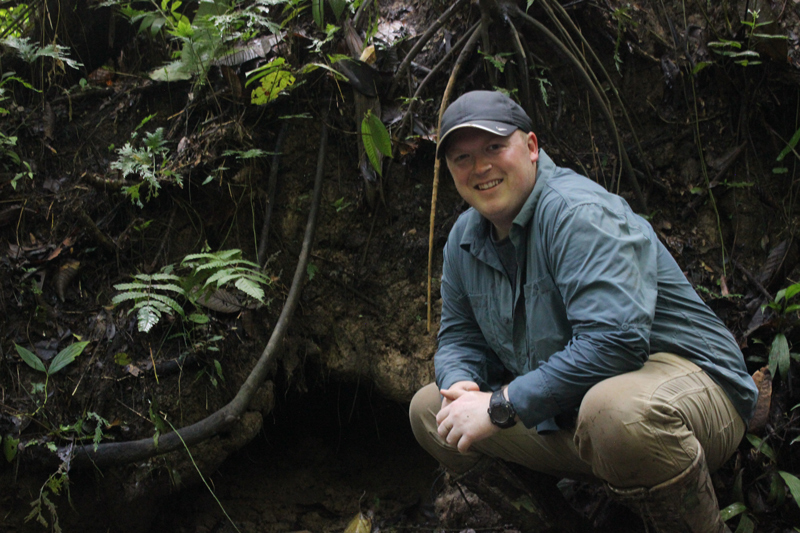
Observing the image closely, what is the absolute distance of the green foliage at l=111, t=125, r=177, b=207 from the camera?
3.49 metres

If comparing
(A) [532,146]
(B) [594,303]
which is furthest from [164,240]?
(B) [594,303]

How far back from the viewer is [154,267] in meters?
3.56

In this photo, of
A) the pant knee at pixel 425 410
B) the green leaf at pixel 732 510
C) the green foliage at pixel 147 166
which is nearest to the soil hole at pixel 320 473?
the pant knee at pixel 425 410

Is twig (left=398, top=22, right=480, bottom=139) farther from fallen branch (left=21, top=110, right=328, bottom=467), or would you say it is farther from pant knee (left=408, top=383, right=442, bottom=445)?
pant knee (left=408, top=383, right=442, bottom=445)

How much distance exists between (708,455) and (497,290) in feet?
3.35

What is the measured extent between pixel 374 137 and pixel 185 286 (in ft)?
4.45

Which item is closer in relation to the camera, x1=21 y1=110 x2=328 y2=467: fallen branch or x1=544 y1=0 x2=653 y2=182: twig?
x1=21 y1=110 x2=328 y2=467: fallen branch

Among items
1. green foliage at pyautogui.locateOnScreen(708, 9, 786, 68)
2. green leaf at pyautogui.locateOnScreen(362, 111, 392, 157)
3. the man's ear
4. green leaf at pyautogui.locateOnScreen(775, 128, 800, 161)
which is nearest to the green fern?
green leaf at pyautogui.locateOnScreen(362, 111, 392, 157)

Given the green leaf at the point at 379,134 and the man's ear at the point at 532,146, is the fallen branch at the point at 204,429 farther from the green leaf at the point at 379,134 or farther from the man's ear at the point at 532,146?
the man's ear at the point at 532,146

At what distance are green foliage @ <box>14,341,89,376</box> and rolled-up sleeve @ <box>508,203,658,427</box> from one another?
244 cm

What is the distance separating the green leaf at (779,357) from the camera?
296 cm

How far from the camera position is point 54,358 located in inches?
127

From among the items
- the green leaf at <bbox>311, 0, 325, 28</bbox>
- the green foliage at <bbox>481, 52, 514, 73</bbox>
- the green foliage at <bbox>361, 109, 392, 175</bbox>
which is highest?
the green leaf at <bbox>311, 0, 325, 28</bbox>

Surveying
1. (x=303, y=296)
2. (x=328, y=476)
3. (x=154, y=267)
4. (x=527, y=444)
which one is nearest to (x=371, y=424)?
(x=328, y=476)
